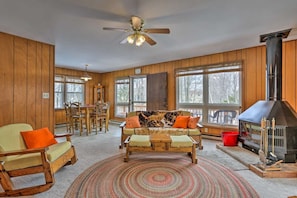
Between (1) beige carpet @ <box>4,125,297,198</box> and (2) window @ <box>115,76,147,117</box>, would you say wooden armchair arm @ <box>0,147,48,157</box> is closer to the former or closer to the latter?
(1) beige carpet @ <box>4,125,297,198</box>

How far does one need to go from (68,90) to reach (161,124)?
5.04m

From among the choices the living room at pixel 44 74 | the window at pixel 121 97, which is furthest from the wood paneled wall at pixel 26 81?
the window at pixel 121 97

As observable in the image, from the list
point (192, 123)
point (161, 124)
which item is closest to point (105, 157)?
point (161, 124)

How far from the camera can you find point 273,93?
135 inches

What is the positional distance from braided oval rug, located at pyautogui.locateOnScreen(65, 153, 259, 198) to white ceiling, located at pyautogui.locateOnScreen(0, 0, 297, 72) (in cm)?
249

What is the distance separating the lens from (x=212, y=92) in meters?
5.24

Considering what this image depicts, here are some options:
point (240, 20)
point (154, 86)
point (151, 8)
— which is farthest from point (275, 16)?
point (154, 86)

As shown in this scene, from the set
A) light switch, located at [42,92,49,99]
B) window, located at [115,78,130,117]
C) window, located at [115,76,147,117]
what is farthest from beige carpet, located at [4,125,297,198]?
window, located at [115,78,130,117]

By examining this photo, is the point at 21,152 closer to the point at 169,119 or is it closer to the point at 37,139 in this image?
the point at 37,139

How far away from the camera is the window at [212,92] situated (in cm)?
482

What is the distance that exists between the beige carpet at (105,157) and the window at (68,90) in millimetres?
3163

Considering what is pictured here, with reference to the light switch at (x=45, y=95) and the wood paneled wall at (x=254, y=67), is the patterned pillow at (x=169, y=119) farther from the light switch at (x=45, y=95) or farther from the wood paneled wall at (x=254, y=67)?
the light switch at (x=45, y=95)

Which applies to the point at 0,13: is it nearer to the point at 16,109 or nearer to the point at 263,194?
the point at 16,109

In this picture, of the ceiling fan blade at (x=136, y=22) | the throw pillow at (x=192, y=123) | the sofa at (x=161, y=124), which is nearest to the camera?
the ceiling fan blade at (x=136, y=22)
